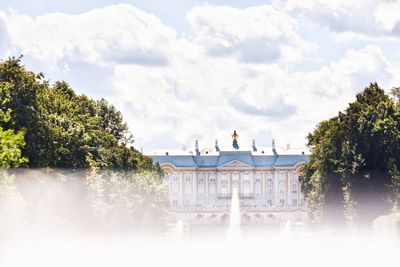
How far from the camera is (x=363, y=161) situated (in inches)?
3548

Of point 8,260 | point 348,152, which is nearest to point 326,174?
point 348,152

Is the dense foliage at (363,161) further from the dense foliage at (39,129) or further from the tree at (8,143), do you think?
the tree at (8,143)

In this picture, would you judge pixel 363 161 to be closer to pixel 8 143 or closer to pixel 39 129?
pixel 39 129

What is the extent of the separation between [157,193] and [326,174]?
38127 millimetres

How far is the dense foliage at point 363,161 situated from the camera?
88.2m

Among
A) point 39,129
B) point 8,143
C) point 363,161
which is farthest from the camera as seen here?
point 363,161

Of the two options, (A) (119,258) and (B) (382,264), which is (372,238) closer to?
(A) (119,258)

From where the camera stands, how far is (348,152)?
9200 centimetres

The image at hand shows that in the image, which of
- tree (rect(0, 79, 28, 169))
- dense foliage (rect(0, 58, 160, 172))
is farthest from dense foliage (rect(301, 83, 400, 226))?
tree (rect(0, 79, 28, 169))

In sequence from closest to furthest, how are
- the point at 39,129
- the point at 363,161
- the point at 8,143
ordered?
the point at 8,143
the point at 39,129
the point at 363,161

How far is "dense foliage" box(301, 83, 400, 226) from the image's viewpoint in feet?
289

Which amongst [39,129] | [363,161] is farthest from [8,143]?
[363,161]

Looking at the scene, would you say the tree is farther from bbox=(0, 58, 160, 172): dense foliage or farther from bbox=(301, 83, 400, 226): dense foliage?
bbox=(301, 83, 400, 226): dense foliage

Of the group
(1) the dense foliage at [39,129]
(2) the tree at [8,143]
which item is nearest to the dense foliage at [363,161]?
(1) the dense foliage at [39,129]
